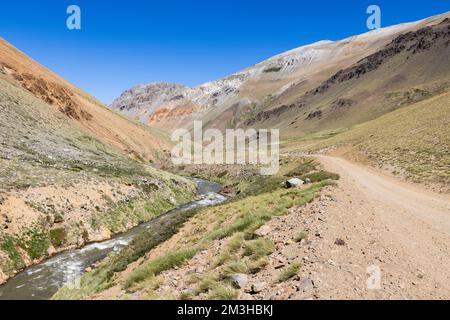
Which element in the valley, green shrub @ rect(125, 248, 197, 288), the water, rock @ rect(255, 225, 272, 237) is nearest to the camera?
the valley

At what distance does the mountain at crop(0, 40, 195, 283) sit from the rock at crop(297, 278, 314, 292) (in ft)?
58.0

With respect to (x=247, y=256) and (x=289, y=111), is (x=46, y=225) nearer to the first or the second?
(x=247, y=256)

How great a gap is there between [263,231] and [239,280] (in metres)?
3.95

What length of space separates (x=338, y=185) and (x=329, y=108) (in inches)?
4622

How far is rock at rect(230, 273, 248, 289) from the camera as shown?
9.84m

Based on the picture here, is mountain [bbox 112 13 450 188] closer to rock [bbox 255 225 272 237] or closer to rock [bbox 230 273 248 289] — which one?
rock [bbox 255 225 272 237]

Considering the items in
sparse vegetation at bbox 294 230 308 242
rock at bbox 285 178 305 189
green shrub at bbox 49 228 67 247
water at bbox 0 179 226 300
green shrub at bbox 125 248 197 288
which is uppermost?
rock at bbox 285 178 305 189

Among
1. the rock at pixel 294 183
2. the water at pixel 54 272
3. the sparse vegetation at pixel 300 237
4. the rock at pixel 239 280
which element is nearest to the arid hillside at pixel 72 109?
the water at pixel 54 272

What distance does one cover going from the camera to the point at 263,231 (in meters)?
13.7

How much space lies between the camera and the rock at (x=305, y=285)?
867cm

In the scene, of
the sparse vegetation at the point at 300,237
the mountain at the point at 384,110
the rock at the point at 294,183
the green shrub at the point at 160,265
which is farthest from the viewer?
the mountain at the point at 384,110

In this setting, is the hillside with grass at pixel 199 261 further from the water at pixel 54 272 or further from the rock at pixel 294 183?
the rock at pixel 294 183

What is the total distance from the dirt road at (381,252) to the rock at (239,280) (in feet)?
6.22

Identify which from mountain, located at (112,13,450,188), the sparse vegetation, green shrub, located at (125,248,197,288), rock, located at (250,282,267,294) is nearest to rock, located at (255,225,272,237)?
the sparse vegetation
